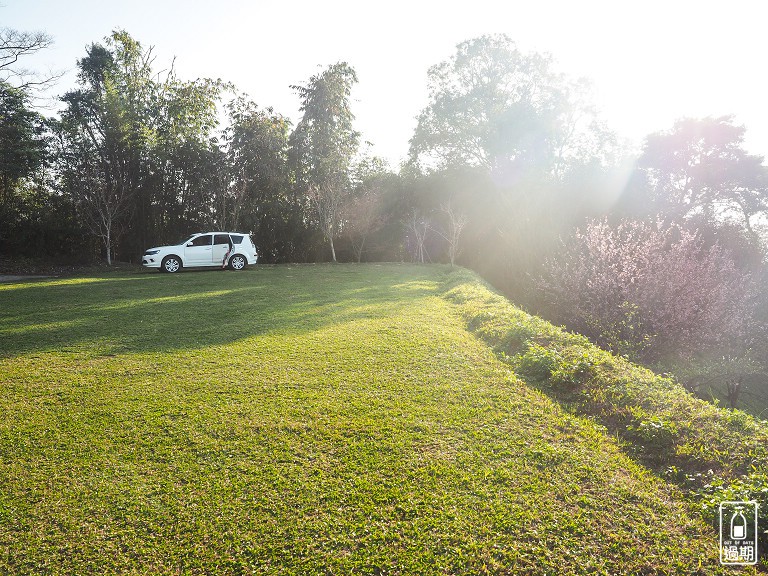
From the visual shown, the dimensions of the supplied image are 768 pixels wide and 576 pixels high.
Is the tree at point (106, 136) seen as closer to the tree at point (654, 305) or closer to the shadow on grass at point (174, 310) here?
the shadow on grass at point (174, 310)

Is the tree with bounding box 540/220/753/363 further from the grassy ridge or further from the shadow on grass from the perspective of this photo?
the shadow on grass

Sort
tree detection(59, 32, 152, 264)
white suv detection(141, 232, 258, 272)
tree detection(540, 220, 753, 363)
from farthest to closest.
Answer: tree detection(59, 32, 152, 264) → white suv detection(141, 232, 258, 272) → tree detection(540, 220, 753, 363)

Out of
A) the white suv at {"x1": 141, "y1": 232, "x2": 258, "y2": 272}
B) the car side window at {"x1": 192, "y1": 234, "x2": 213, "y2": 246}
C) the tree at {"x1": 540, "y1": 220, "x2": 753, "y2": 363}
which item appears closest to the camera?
the tree at {"x1": 540, "y1": 220, "x2": 753, "y2": 363}

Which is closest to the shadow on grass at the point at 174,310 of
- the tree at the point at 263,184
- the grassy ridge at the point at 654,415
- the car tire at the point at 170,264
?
the car tire at the point at 170,264

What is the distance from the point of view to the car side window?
54.0 feet

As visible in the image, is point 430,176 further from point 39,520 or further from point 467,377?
point 39,520

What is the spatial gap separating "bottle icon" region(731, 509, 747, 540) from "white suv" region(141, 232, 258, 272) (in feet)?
55.3

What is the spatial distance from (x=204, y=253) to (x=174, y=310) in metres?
9.02

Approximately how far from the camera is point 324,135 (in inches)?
993

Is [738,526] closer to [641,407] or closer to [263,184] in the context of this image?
[641,407]

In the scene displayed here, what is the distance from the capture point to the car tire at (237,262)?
1697cm

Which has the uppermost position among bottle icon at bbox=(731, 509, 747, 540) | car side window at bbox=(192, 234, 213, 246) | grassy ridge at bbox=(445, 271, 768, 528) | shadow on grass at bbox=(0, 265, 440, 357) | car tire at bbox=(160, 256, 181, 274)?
car side window at bbox=(192, 234, 213, 246)

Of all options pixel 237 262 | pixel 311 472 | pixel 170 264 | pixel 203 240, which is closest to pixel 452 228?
pixel 237 262

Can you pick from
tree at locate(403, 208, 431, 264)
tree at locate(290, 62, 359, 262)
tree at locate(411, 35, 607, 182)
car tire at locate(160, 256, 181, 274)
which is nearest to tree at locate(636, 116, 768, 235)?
tree at locate(411, 35, 607, 182)
